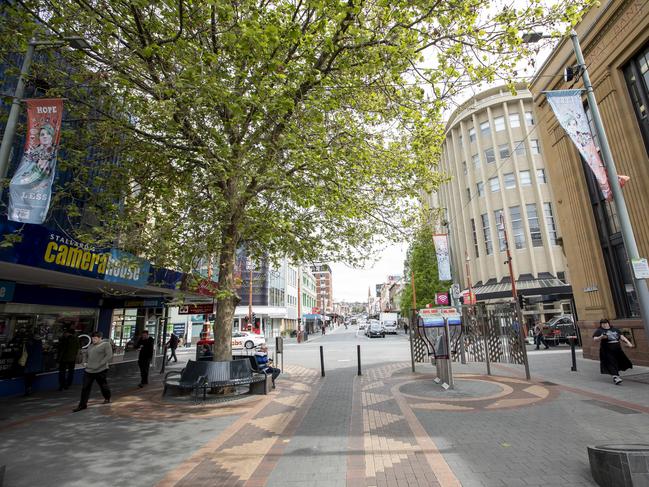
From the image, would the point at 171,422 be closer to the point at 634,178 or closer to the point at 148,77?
the point at 148,77

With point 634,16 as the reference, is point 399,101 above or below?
below

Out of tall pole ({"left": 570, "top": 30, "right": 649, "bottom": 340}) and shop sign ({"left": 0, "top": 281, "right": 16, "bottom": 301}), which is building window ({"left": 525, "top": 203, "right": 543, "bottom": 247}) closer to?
tall pole ({"left": 570, "top": 30, "right": 649, "bottom": 340})

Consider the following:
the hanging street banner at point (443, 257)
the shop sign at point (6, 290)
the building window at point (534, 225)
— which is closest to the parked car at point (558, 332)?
the hanging street banner at point (443, 257)

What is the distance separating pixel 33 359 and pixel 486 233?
34.9 m

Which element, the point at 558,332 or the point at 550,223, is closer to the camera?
the point at 558,332

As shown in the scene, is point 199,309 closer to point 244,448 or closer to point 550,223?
point 244,448

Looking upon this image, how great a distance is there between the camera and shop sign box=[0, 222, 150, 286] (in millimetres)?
6980

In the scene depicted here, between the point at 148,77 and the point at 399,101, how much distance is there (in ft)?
19.5

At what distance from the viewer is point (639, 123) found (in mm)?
11672

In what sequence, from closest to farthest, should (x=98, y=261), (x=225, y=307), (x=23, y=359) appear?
(x=98, y=261)
(x=225, y=307)
(x=23, y=359)

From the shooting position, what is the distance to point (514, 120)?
114 ft

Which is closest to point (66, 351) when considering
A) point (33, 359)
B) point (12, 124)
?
point (33, 359)

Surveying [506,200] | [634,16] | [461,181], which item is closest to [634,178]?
Answer: [634,16]

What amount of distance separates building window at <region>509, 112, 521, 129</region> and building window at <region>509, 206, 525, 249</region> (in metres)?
8.20
